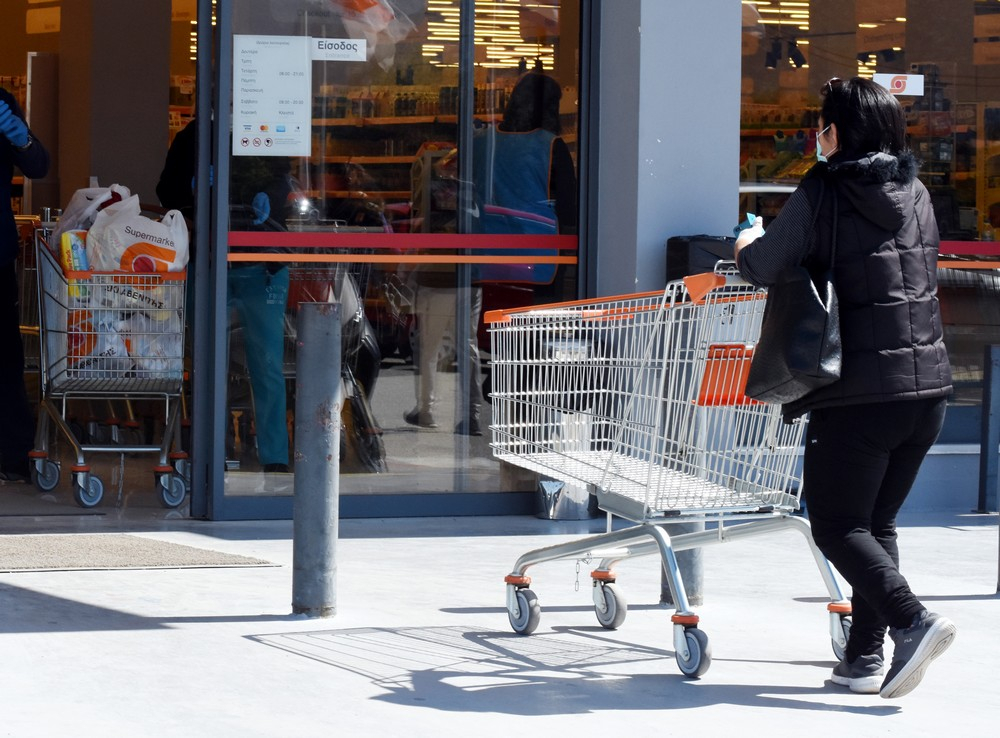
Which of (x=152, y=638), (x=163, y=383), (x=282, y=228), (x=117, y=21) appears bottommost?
(x=152, y=638)

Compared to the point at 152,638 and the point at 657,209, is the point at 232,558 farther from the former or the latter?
the point at 657,209

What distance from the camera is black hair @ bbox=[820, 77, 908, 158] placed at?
14.1 feet

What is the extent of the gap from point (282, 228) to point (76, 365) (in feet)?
4.51

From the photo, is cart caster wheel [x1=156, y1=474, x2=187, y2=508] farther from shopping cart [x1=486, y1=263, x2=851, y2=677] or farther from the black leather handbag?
the black leather handbag

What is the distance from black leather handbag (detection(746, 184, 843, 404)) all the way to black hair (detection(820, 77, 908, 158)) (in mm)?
225

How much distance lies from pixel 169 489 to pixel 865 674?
420cm

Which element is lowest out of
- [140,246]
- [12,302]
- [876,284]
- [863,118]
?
[12,302]

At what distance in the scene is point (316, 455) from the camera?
5090mm

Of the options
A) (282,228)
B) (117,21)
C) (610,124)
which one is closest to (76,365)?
(282,228)

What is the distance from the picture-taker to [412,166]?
288 inches

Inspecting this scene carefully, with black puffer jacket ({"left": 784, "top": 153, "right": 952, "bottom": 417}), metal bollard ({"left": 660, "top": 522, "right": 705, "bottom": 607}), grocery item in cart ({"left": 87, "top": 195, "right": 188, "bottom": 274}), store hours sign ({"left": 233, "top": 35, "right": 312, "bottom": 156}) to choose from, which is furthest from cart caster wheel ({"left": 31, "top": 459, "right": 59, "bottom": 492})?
black puffer jacket ({"left": 784, "top": 153, "right": 952, "bottom": 417})

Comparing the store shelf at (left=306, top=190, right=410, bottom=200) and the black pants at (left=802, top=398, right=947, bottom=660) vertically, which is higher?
the store shelf at (left=306, top=190, right=410, bottom=200)

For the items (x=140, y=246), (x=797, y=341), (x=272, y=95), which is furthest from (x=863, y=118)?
(x=140, y=246)

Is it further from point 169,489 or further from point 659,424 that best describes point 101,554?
point 659,424
